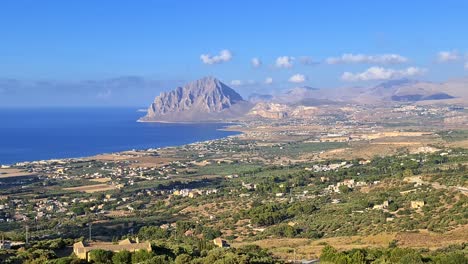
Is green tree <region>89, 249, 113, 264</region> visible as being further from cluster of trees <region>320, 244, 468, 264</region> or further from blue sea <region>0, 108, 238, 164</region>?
blue sea <region>0, 108, 238, 164</region>

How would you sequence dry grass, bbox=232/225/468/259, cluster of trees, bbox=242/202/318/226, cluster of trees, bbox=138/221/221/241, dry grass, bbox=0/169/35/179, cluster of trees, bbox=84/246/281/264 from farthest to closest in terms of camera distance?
dry grass, bbox=0/169/35/179
cluster of trees, bbox=242/202/318/226
cluster of trees, bbox=138/221/221/241
dry grass, bbox=232/225/468/259
cluster of trees, bbox=84/246/281/264

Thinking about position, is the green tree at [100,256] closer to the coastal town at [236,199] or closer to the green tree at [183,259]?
the coastal town at [236,199]

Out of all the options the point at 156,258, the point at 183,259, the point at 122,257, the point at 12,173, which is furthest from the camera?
the point at 12,173

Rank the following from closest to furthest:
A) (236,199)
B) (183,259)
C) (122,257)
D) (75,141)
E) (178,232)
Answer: (183,259), (122,257), (178,232), (236,199), (75,141)

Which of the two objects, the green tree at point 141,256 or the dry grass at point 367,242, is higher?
the green tree at point 141,256

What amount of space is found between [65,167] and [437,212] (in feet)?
239

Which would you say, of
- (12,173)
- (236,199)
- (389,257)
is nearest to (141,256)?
(389,257)

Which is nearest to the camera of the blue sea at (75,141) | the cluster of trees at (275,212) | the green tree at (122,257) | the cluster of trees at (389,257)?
the cluster of trees at (389,257)

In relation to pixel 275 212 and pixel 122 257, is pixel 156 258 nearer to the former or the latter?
pixel 122 257

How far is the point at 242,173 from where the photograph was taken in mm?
84125

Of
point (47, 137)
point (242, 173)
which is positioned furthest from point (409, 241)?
point (47, 137)

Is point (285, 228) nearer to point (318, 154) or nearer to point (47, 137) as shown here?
point (318, 154)

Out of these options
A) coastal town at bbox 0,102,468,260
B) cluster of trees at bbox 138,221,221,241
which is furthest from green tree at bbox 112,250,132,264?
cluster of trees at bbox 138,221,221,241

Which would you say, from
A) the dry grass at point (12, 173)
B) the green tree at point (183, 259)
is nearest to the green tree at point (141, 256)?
the green tree at point (183, 259)
